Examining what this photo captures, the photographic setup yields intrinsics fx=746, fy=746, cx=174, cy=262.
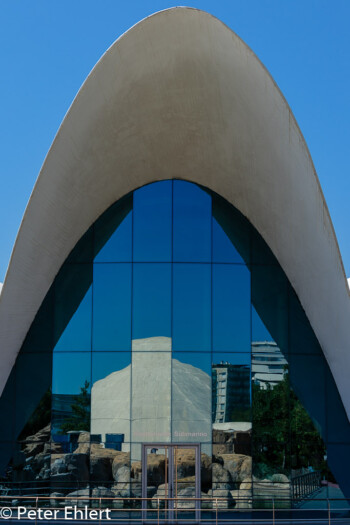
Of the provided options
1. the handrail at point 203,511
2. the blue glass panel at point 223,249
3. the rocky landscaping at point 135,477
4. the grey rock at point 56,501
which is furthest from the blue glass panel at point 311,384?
the grey rock at point 56,501

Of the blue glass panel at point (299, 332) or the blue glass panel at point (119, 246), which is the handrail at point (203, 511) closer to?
the blue glass panel at point (299, 332)

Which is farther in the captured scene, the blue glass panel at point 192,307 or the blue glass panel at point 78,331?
the blue glass panel at point 78,331

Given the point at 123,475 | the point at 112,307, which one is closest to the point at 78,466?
the point at 123,475

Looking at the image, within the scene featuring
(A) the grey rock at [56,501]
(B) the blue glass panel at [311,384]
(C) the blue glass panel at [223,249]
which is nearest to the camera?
(A) the grey rock at [56,501]

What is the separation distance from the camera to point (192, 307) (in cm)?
1931

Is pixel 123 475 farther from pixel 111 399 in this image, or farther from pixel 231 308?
pixel 231 308

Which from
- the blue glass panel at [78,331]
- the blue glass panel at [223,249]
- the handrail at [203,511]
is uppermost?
the blue glass panel at [223,249]

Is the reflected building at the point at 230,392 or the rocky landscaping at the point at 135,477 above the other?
the reflected building at the point at 230,392

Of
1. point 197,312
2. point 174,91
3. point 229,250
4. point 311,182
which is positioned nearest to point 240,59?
point 174,91

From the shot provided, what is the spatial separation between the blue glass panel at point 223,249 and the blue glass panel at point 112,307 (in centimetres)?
235

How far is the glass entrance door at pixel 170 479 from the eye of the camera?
18.3 metres

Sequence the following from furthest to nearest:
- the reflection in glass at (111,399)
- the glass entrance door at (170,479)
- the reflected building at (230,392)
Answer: the reflected building at (230,392), the reflection in glass at (111,399), the glass entrance door at (170,479)

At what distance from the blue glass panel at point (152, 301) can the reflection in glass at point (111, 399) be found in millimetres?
821

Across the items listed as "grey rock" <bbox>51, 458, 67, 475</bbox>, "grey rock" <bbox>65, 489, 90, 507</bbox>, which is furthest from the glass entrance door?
"grey rock" <bbox>51, 458, 67, 475</bbox>
